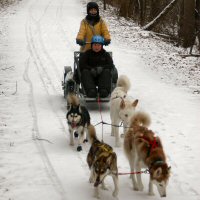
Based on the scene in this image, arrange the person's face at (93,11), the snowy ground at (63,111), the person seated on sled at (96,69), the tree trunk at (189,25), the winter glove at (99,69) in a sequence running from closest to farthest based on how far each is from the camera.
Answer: the snowy ground at (63,111) → the person seated on sled at (96,69) → the winter glove at (99,69) → the person's face at (93,11) → the tree trunk at (189,25)

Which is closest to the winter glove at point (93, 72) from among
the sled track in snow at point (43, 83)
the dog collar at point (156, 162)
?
the sled track in snow at point (43, 83)

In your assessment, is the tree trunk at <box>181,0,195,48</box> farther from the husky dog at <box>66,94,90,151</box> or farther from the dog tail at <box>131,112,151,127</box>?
the dog tail at <box>131,112,151,127</box>

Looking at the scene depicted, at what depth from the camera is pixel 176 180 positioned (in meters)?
5.86

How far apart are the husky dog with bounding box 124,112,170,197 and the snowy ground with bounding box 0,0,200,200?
0.42 m

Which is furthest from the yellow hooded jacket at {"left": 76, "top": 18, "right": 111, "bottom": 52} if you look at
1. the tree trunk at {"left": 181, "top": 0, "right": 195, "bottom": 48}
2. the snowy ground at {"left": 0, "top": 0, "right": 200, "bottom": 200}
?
the tree trunk at {"left": 181, "top": 0, "right": 195, "bottom": 48}

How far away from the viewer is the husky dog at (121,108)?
6.81 meters

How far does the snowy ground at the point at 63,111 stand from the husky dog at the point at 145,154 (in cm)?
42

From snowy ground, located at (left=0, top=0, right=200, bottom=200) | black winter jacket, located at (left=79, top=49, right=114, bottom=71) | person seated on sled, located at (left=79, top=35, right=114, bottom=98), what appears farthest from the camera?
black winter jacket, located at (left=79, top=49, right=114, bottom=71)

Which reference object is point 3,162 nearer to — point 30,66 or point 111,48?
point 30,66

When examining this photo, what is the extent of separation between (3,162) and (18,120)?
205cm

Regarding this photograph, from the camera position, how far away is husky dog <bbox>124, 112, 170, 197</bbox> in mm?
4758

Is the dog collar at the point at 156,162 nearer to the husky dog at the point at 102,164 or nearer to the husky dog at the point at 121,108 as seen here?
the husky dog at the point at 102,164

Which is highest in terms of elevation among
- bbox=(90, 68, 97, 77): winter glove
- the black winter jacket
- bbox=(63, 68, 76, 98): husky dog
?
the black winter jacket

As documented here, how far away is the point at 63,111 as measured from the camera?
29.3 ft
